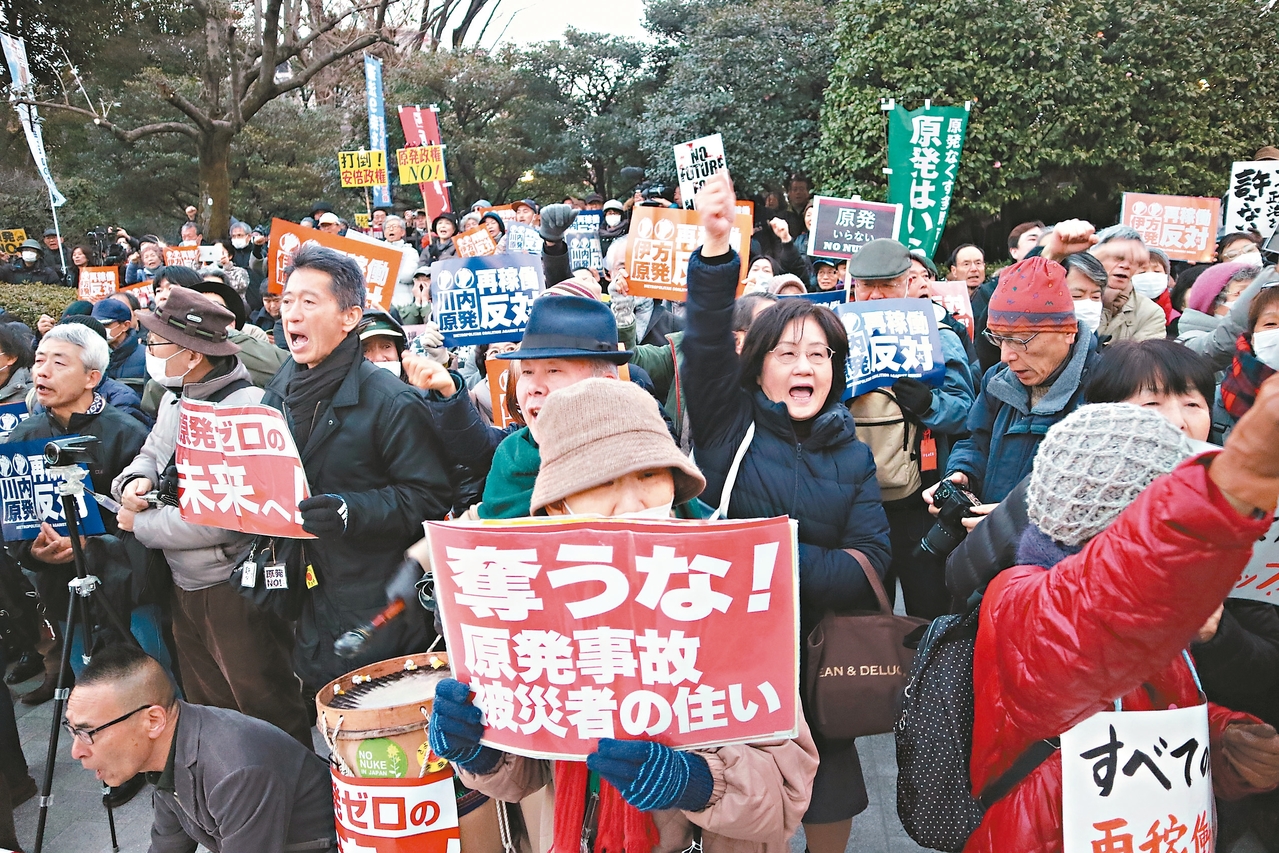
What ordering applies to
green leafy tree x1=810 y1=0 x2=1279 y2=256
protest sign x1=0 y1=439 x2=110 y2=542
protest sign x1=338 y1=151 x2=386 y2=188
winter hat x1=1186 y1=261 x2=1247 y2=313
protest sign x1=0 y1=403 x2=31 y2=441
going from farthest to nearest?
protest sign x1=338 y1=151 x2=386 y2=188 → green leafy tree x1=810 y1=0 x2=1279 y2=256 → winter hat x1=1186 y1=261 x2=1247 y2=313 → protest sign x1=0 y1=403 x2=31 y2=441 → protest sign x1=0 y1=439 x2=110 y2=542

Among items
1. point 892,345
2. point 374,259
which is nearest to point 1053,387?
point 892,345

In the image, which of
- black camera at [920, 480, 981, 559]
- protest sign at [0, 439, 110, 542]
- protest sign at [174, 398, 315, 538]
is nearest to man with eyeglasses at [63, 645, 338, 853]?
protest sign at [174, 398, 315, 538]

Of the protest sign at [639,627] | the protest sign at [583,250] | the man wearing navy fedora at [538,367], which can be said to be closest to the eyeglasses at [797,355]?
the man wearing navy fedora at [538,367]

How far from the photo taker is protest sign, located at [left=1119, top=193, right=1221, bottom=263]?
767cm

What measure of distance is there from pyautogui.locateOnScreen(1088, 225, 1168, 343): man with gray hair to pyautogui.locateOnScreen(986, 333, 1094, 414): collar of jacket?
5.24ft

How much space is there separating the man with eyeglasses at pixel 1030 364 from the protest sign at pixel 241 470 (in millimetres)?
2302

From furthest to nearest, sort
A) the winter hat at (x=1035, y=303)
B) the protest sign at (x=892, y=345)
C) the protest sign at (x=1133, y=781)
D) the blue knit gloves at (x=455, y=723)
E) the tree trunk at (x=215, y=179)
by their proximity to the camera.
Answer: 1. the tree trunk at (x=215, y=179)
2. the protest sign at (x=892, y=345)
3. the winter hat at (x=1035, y=303)
4. the blue knit gloves at (x=455, y=723)
5. the protest sign at (x=1133, y=781)

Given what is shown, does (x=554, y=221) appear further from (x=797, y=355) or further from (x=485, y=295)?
(x=797, y=355)

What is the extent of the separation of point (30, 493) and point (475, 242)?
4.22 m

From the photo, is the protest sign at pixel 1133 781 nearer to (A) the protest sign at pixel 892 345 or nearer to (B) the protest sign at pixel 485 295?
(A) the protest sign at pixel 892 345

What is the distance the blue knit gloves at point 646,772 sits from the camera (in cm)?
167

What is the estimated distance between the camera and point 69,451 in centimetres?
371

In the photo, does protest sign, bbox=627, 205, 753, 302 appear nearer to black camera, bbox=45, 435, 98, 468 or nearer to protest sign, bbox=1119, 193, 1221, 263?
black camera, bbox=45, 435, 98, 468

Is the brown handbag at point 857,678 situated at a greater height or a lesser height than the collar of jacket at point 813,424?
lesser
